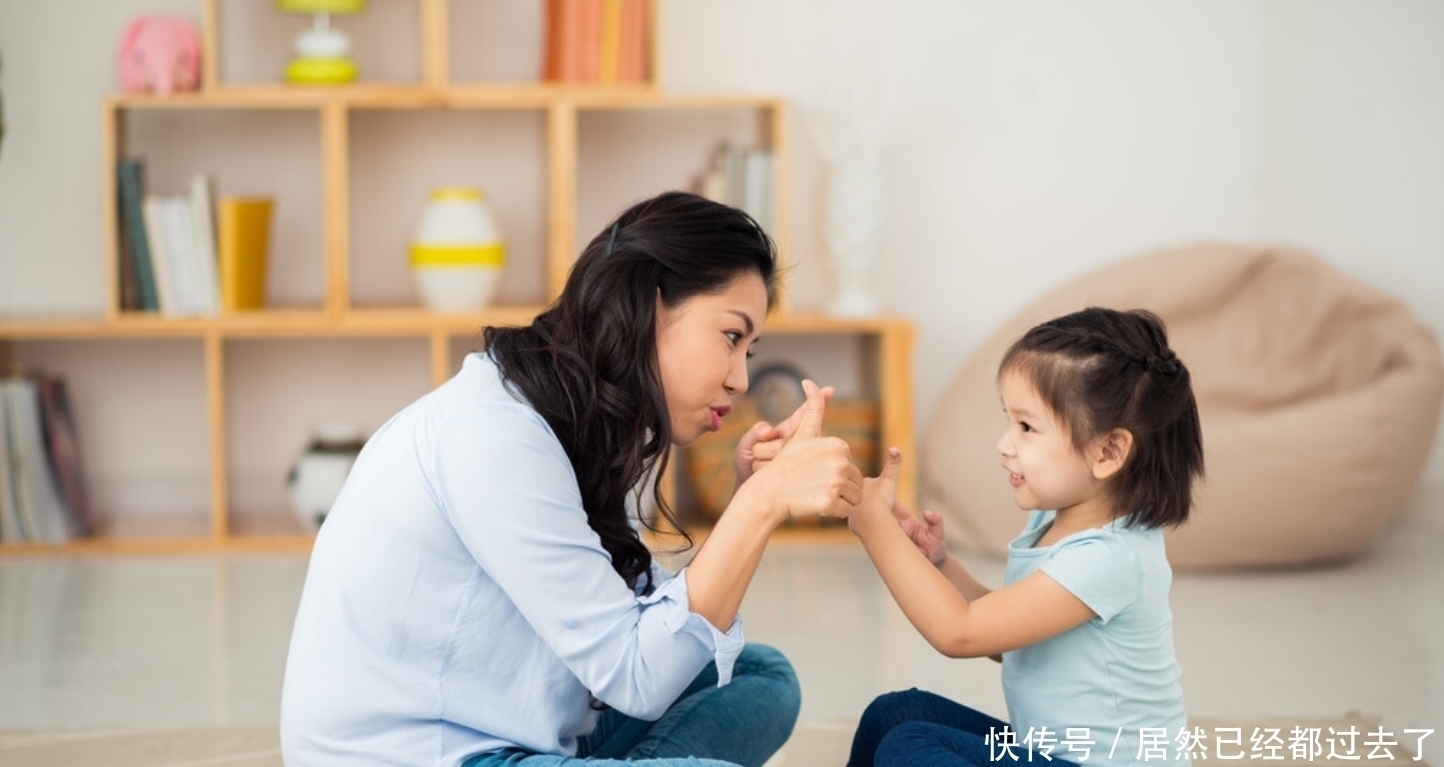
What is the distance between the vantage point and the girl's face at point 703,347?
164 centimetres

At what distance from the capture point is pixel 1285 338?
392 centimetres

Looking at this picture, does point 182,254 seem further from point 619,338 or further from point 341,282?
point 619,338

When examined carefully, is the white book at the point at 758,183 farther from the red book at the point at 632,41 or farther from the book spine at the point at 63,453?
the book spine at the point at 63,453

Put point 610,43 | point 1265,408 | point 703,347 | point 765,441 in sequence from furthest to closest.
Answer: point 610,43 → point 1265,408 → point 765,441 → point 703,347

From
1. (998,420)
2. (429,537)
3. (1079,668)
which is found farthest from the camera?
(998,420)

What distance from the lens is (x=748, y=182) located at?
13.2 feet

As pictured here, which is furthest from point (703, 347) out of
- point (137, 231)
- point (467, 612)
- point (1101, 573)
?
point (137, 231)

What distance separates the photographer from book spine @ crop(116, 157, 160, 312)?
3875mm

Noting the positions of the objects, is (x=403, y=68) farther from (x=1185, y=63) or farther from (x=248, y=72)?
(x=1185, y=63)

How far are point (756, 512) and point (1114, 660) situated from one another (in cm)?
42

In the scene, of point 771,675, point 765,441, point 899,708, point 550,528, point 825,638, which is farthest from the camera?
point 825,638

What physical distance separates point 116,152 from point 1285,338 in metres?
2.83

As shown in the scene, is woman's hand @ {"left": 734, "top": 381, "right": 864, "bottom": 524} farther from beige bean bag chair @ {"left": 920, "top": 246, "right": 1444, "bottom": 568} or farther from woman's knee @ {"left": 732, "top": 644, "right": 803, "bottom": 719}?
beige bean bag chair @ {"left": 920, "top": 246, "right": 1444, "bottom": 568}

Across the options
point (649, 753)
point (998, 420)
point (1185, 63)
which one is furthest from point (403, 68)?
point (649, 753)
